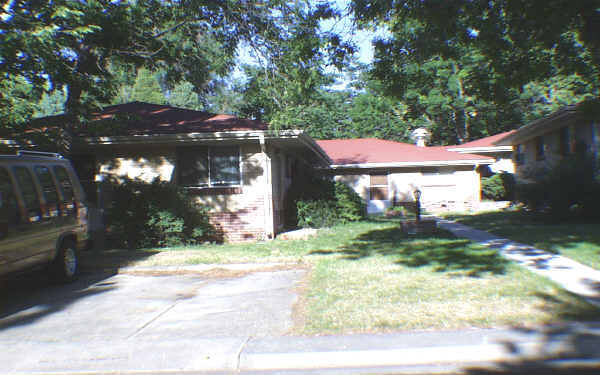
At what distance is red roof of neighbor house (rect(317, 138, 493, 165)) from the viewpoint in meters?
22.0

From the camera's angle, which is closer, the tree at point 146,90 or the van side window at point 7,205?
the van side window at point 7,205

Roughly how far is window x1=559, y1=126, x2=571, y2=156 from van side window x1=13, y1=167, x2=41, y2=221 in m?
17.9

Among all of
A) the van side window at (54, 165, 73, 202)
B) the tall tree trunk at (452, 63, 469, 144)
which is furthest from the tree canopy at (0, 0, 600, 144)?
the tall tree trunk at (452, 63, 469, 144)

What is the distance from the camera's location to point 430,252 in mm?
9086

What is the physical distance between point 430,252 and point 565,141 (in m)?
12.4

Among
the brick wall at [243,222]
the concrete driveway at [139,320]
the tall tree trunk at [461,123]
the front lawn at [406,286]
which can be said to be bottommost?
the concrete driveway at [139,320]

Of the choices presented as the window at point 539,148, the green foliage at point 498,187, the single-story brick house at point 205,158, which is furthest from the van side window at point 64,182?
the green foliage at point 498,187

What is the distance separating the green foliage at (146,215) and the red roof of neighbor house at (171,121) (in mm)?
1815

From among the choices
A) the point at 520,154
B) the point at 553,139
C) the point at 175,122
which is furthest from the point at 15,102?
the point at 520,154

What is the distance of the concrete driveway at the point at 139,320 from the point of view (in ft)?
14.7

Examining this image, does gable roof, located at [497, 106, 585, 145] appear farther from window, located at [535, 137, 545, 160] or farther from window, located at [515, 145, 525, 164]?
window, located at [515, 145, 525, 164]

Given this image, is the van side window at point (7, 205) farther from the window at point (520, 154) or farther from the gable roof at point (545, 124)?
the window at point (520, 154)

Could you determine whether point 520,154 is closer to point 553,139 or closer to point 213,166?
point 553,139

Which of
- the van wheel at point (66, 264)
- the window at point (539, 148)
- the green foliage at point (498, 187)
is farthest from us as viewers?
the green foliage at point (498, 187)
